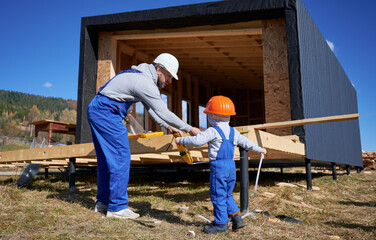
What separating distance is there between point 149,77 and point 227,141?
1.30 meters

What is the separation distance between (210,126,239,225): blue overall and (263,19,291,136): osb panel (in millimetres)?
4456

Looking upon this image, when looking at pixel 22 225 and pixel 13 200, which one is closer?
pixel 22 225

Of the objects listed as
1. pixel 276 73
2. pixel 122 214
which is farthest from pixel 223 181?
pixel 276 73

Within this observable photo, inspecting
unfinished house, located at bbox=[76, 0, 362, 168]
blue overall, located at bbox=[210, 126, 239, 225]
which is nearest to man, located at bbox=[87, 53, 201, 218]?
blue overall, located at bbox=[210, 126, 239, 225]

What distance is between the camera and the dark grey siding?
7.00 m

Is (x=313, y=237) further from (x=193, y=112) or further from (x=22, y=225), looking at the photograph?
(x=193, y=112)

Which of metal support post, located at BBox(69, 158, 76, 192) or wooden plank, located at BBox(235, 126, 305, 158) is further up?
wooden plank, located at BBox(235, 126, 305, 158)

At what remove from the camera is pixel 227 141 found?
314 centimetres

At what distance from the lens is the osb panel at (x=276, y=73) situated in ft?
24.0

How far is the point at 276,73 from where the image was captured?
743cm

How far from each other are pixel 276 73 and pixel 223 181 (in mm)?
5095

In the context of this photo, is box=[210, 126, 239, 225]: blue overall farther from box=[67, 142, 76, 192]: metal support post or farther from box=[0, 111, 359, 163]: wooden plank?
box=[67, 142, 76, 192]: metal support post

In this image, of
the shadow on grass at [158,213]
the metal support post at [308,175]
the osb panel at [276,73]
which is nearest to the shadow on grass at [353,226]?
the shadow on grass at [158,213]

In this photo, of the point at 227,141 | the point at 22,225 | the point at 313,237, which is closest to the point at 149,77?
the point at 227,141
